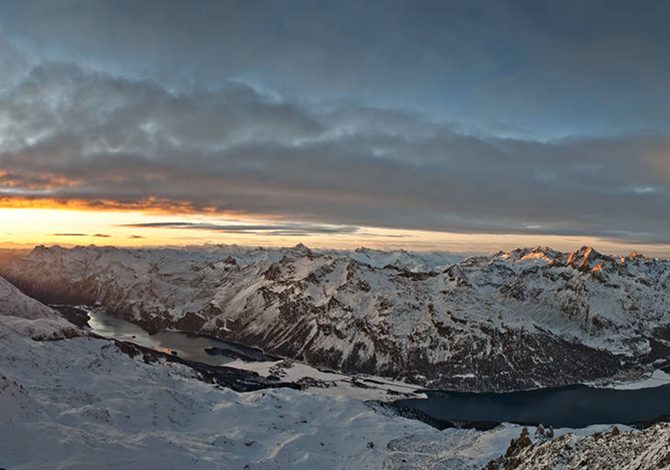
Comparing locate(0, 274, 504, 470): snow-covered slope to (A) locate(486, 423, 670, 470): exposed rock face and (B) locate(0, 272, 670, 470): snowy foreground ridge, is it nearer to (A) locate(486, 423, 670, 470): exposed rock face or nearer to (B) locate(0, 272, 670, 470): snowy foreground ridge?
(B) locate(0, 272, 670, 470): snowy foreground ridge

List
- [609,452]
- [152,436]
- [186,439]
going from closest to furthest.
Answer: [609,452] < [152,436] < [186,439]

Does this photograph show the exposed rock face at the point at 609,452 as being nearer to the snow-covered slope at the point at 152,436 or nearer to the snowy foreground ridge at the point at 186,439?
the snowy foreground ridge at the point at 186,439

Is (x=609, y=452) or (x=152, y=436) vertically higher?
(x=609, y=452)

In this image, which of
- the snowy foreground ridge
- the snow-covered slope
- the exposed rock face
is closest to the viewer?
the exposed rock face

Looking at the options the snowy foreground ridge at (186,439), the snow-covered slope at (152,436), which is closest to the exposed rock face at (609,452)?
the snowy foreground ridge at (186,439)

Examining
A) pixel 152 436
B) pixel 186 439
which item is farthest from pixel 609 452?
pixel 186 439

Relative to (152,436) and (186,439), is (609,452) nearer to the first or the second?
(152,436)

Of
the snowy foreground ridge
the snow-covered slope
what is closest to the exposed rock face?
the snowy foreground ridge

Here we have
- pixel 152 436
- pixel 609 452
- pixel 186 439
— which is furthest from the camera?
pixel 186 439

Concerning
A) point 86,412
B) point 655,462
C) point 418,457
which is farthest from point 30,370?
point 655,462

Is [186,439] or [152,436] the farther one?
[186,439]

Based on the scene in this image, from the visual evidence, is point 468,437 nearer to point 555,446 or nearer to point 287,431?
point 287,431
